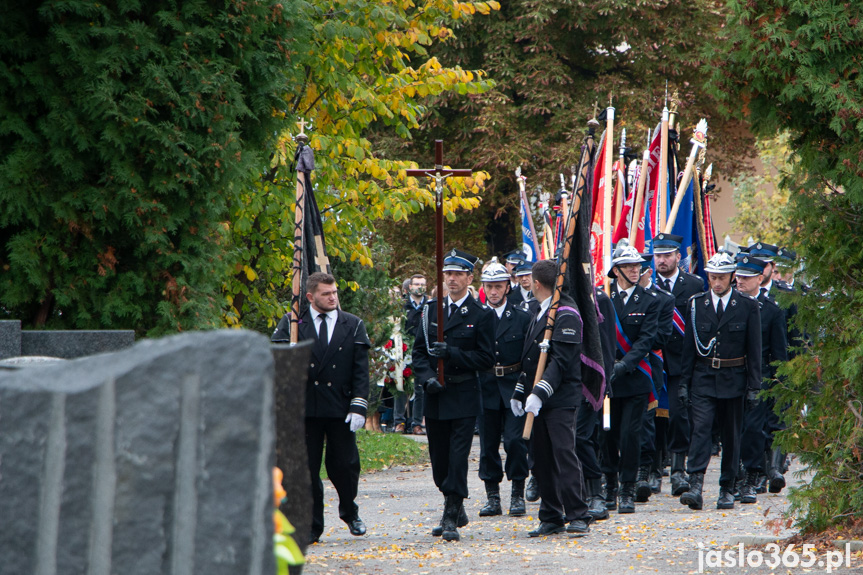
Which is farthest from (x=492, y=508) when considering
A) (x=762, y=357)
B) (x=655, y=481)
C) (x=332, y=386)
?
(x=762, y=357)

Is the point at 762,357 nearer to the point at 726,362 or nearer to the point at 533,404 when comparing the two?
the point at 726,362

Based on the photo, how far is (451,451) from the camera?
29.4 ft

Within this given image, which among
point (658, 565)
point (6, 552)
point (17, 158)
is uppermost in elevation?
point (17, 158)

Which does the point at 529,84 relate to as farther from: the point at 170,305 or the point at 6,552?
the point at 6,552

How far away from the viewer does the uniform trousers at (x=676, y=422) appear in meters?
11.7

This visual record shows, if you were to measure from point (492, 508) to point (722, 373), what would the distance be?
247cm

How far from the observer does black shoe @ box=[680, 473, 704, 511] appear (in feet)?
33.6

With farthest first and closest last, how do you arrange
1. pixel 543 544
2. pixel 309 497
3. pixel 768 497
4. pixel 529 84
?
pixel 529 84, pixel 768 497, pixel 543 544, pixel 309 497

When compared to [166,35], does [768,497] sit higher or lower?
lower

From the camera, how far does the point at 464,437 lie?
8.95 meters

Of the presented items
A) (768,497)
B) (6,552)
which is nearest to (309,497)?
(6,552)

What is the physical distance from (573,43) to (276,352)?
77.8 ft

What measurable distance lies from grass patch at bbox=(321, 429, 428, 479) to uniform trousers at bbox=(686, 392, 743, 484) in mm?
5220

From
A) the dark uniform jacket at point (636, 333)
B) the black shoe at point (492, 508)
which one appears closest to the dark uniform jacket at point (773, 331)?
the dark uniform jacket at point (636, 333)
